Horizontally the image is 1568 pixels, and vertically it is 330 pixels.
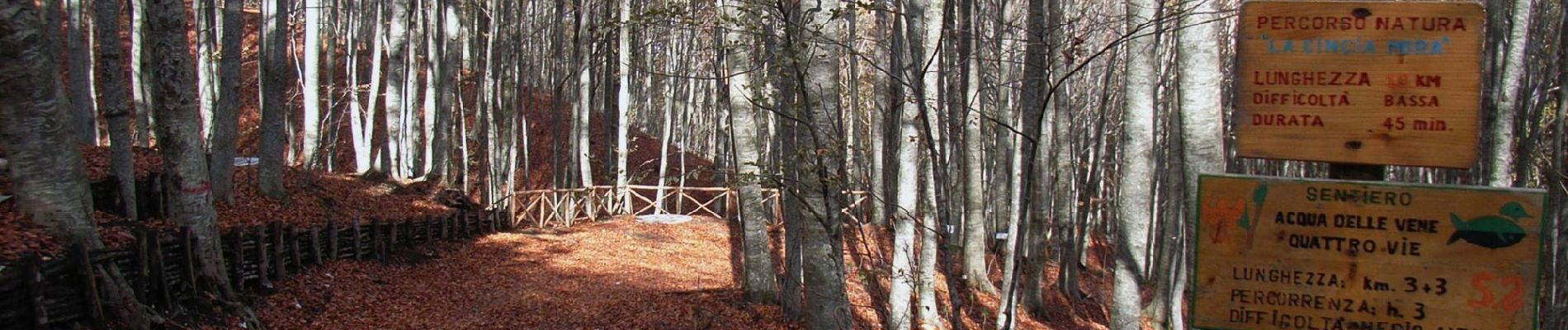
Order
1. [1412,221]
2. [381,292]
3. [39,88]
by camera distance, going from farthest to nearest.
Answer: [381,292]
[39,88]
[1412,221]

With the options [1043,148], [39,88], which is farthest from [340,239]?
[1043,148]

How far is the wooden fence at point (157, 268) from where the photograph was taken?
685 centimetres

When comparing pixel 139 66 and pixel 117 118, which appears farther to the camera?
pixel 139 66

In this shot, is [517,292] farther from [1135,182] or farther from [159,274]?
[1135,182]

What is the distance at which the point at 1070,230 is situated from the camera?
15.9 metres

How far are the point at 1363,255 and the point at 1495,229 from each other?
0.31 m

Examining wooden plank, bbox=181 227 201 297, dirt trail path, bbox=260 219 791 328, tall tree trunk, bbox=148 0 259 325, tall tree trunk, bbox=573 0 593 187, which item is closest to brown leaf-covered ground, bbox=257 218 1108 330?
dirt trail path, bbox=260 219 791 328

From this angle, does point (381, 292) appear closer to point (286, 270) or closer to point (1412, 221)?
point (286, 270)

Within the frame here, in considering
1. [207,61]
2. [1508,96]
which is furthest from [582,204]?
[1508,96]

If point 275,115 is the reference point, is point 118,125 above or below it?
below

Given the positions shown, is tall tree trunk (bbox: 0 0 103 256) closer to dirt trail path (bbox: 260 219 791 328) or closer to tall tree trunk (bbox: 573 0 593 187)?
dirt trail path (bbox: 260 219 791 328)

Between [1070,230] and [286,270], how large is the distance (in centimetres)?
1090

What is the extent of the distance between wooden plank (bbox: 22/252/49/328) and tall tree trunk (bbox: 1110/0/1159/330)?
7.70 metres

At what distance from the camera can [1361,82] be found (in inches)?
113
